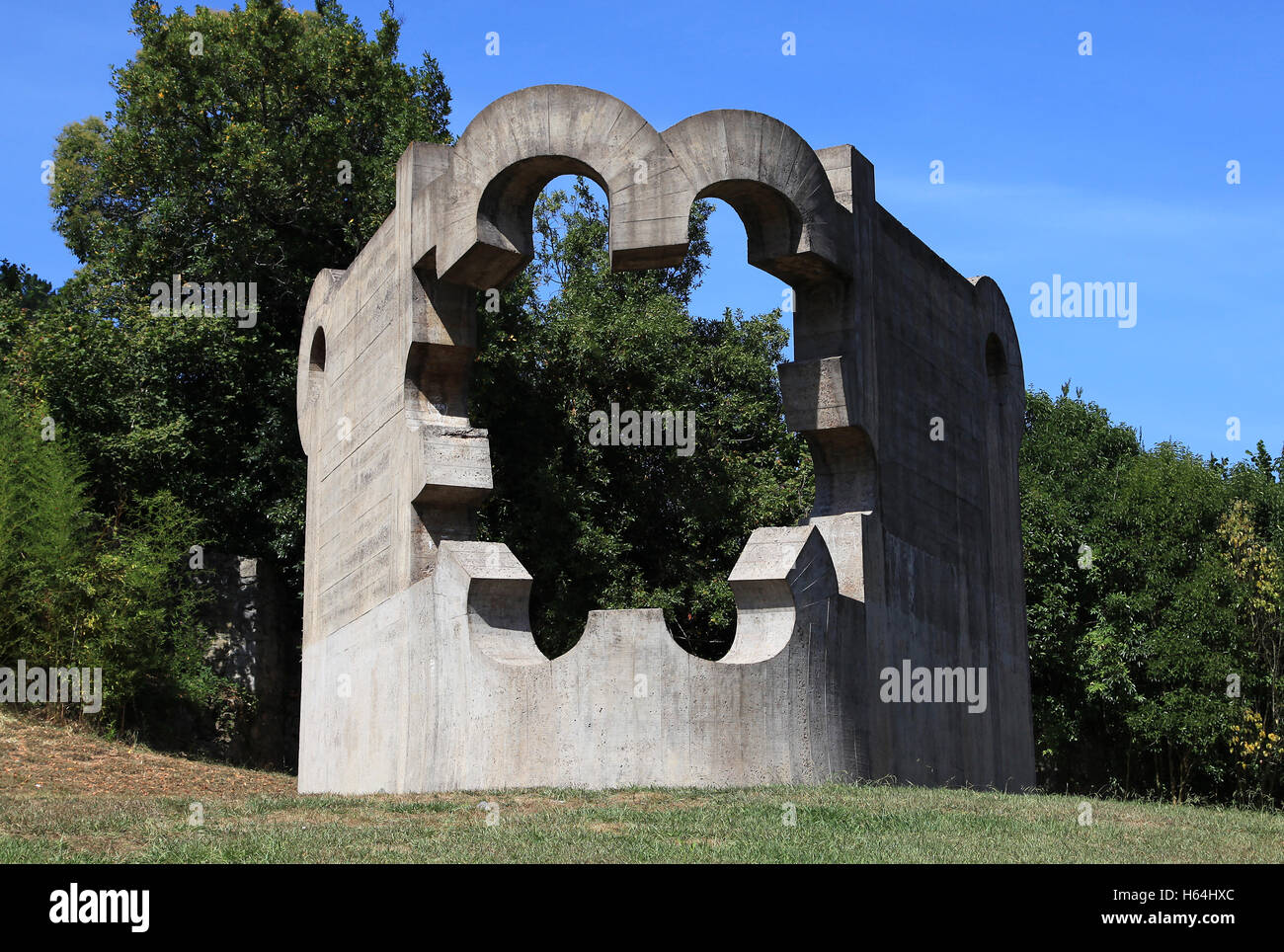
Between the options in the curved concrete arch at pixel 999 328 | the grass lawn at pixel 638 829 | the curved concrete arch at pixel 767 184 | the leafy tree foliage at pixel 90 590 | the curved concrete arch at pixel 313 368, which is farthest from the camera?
the leafy tree foliage at pixel 90 590

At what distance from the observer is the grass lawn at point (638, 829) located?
834cm

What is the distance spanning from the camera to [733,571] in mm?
13016

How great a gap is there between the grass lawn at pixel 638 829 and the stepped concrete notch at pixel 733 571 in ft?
3.47

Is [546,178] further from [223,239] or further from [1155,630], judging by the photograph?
[1155,630]

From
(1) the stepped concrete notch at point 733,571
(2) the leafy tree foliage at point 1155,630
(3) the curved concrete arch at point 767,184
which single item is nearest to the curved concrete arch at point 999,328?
(1) the stepped concrete notch at point 733,571

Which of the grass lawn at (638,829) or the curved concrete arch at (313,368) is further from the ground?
the curved concrete arch at (313,368)

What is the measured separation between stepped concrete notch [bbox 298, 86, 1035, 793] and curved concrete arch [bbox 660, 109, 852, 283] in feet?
0.08

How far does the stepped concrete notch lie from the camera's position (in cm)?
1277

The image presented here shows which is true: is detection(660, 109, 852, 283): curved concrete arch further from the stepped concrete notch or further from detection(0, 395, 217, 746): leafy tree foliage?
detection(0, 395, 217, 746): leafy tree foliage

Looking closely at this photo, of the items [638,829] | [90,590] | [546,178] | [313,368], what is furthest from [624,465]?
[638,829]

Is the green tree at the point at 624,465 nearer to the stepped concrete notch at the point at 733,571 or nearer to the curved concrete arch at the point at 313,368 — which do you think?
the curved concrete arch at the point at 313,368
